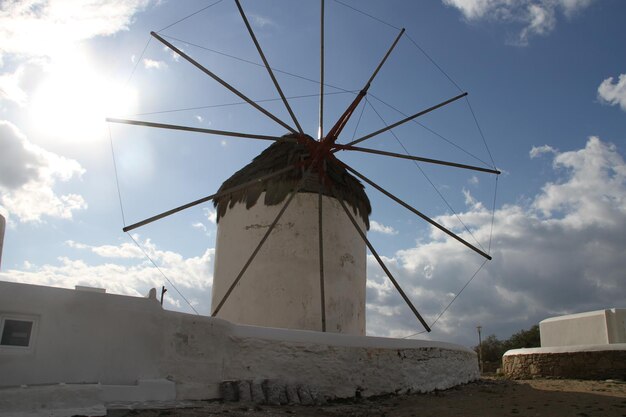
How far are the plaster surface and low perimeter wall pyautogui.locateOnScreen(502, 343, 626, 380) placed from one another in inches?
199

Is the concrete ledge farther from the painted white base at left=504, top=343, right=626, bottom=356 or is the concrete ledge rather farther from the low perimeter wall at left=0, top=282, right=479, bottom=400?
the painted white base at left=504, top=343, right=626, bottom=356

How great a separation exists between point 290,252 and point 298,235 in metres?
0.40

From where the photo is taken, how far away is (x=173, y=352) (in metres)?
7.38

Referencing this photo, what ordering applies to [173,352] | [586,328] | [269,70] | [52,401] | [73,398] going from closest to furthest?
[52,401] < [73,398] < [173,352] < [269,70] < [586,328]

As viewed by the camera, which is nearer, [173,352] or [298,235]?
[173,352]

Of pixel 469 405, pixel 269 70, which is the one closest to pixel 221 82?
pixel 269 70

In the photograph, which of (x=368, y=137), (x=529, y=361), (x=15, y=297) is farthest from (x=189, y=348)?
(x=529, y=361)

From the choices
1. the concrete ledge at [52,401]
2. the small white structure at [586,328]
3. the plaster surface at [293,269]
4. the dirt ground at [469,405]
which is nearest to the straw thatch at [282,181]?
the plaster surface at [293,269]

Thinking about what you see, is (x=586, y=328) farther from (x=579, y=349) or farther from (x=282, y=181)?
(x=282, y=181)

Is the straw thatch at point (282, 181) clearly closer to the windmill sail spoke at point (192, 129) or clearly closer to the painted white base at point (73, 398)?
the windmill sail spoke at point (192, 129)

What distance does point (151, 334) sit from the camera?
7.24 meters

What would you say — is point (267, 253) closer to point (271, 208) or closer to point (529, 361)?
point (271, 208)

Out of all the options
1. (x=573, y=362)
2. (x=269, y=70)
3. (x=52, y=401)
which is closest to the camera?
(x=52, y=401)

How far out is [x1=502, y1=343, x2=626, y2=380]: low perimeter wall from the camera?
13.2 m
